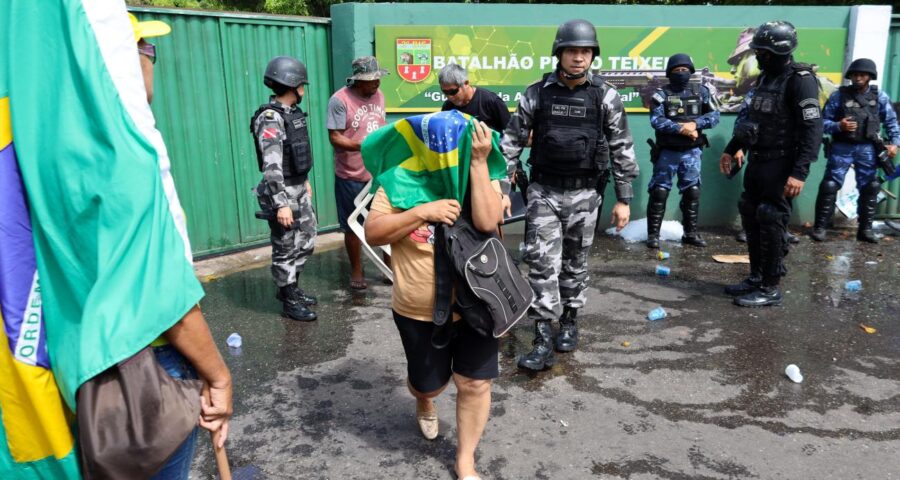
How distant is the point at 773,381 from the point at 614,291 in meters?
1.92

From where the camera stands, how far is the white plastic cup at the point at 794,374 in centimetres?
404

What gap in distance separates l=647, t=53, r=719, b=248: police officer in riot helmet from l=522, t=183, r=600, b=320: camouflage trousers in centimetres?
322

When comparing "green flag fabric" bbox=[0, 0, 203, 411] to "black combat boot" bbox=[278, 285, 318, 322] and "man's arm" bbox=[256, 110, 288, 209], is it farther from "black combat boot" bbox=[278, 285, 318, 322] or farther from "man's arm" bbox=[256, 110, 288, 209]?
"black combat boot" bbox=[278, 285, 318, 322]

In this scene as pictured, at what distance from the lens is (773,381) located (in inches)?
159

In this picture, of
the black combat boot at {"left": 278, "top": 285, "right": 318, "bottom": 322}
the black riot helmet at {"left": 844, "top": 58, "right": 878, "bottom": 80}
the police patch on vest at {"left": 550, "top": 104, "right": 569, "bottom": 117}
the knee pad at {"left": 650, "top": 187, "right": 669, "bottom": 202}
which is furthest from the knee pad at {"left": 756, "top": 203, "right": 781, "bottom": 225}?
the black combat boot at {"left": 278, "top": 285, "right": 318, "bottom": 322}

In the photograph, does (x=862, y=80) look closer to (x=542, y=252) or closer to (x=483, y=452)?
(x=542, y=252)

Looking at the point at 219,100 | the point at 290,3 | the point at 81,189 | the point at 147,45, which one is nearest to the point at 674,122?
the point at 219,100

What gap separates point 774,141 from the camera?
5.05 metres

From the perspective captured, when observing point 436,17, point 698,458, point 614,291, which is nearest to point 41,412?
point 698,458

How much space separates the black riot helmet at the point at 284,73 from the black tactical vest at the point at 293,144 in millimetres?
179

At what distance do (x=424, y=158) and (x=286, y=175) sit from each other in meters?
2.46

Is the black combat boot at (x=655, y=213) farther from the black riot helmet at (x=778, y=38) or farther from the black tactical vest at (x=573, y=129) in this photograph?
the black tactical vest at (x=573, y=129)

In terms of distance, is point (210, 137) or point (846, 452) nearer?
point (846, 452)

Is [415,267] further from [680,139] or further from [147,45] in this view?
[680,139]
